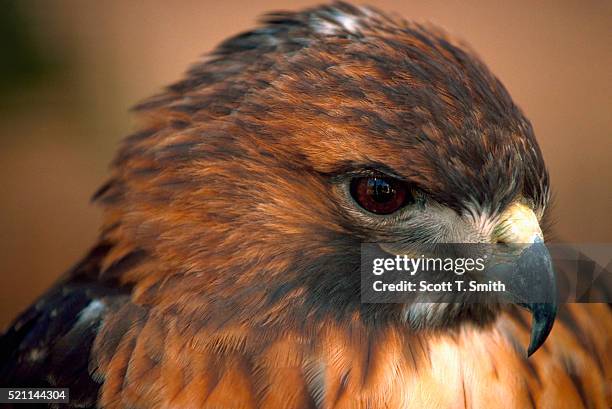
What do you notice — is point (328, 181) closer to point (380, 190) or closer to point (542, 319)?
point (380, 190)

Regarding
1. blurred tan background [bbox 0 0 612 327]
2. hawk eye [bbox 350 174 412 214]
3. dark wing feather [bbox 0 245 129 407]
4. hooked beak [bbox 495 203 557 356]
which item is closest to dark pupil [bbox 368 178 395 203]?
hawk eye [bbox 350 174 412 214]

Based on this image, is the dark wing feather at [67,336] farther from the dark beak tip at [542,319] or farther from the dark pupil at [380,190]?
the dark beak tip at [542,319]

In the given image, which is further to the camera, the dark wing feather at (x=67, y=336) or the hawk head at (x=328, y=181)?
the dark wing feather at (x=67, y=336)

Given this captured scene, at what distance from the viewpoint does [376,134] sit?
1376mm

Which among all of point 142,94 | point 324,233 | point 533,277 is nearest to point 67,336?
point 324,233

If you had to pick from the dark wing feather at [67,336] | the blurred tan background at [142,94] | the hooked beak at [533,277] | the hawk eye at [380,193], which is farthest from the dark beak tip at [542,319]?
the blurred tan background at [142,94]

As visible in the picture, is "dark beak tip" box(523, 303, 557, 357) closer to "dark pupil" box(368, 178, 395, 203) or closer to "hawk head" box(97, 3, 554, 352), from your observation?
"hawk head" box(97, 3, 554, 352)

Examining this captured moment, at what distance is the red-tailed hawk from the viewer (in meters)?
1.41

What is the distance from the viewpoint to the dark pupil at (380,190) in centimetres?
140

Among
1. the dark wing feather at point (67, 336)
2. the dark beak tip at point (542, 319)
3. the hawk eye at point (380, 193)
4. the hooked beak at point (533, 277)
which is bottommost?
the dark wing feather at point (67, 336)

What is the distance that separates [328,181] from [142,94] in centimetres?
261

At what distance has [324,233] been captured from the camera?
148cm

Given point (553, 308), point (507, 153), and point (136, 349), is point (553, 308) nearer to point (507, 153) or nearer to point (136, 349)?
point (507, 153)

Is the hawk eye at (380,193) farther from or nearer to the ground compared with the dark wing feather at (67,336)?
farther from the ground
